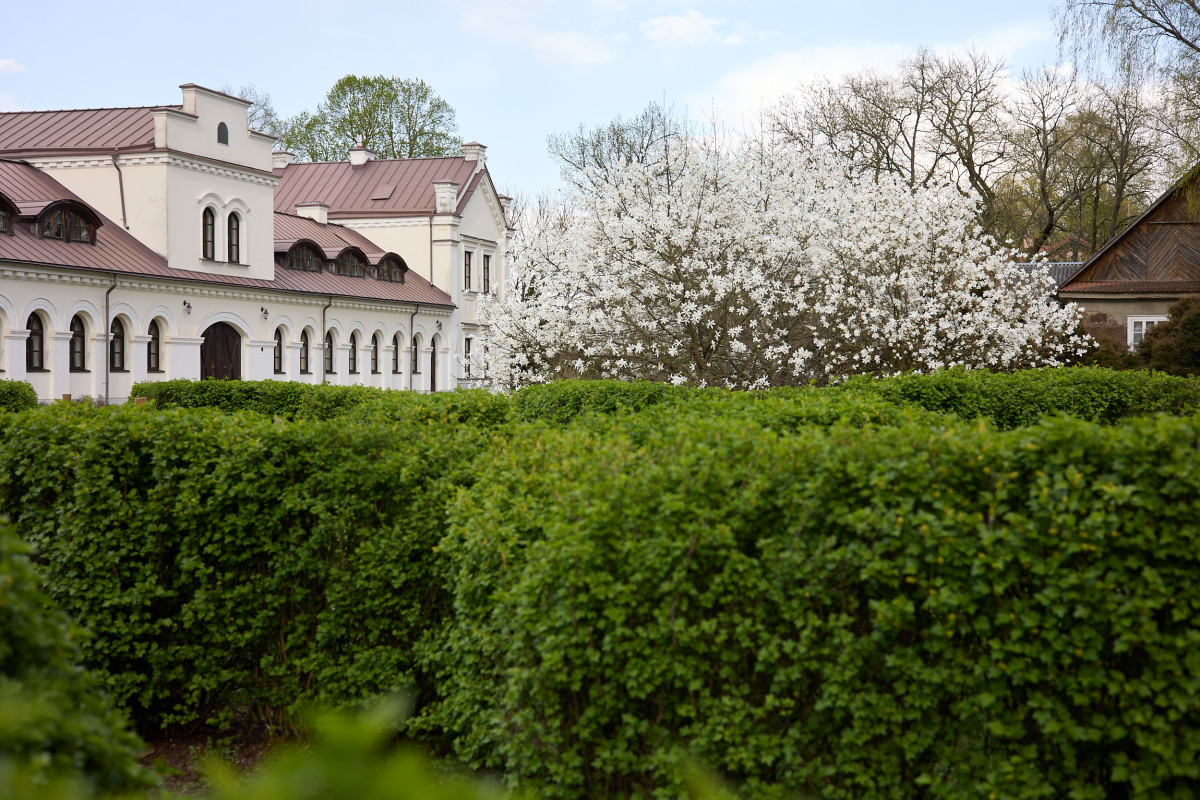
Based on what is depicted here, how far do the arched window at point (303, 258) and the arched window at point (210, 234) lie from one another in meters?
4.30

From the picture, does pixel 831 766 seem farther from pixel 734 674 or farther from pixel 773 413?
pixel 773 413

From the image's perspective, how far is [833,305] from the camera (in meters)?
19.6

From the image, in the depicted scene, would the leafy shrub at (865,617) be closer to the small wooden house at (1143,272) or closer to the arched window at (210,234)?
the arched window at (210,234)

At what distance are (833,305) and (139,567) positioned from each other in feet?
51.5

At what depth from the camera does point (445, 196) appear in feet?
151

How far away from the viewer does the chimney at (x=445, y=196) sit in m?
45.8

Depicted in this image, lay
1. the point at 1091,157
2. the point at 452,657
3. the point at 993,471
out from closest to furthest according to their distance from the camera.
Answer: the point at 993,471, the point at 452,657, the point at 1091,157

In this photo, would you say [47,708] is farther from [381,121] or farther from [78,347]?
[381,121]

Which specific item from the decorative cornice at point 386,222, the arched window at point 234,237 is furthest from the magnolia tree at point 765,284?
the decorative cornice at point 386,222

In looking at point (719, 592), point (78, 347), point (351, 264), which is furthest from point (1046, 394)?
point (351, 264)

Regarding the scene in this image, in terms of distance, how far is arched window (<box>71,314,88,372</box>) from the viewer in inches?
1105

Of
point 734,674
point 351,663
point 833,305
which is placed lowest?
point 351,663

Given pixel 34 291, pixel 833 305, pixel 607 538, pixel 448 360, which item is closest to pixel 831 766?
pixel 607 538

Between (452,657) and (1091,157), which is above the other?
(1091,157)
